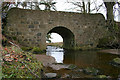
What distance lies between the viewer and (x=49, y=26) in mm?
7844

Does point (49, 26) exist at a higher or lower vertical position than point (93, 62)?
higher

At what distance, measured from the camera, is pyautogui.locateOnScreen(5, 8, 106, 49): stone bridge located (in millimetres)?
7207

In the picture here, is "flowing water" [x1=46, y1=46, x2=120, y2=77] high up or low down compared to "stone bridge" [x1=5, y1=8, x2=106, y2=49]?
down

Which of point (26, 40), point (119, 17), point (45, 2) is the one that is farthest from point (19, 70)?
point (45, 2)

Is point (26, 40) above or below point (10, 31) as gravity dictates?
below

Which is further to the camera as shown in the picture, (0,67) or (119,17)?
(119,17)

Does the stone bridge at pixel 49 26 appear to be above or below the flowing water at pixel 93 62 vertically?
above

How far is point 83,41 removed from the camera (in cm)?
881

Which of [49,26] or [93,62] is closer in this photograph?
[93,62]

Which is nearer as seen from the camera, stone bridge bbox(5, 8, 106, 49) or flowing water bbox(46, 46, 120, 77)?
flowing water bbox(46, 46, 120, 77)

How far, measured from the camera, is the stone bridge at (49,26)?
7207 millimetres

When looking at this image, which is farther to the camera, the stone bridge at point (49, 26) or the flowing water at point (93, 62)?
the stone bridge at point (49, 26)

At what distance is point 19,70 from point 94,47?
807cm

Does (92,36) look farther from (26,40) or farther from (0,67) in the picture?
(0,67)
